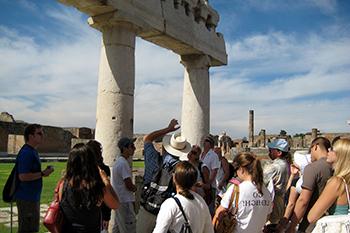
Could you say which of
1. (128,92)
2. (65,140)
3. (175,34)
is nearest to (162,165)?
(128,92)

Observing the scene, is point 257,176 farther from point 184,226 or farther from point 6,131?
point 6,131

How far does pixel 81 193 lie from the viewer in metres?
3.15

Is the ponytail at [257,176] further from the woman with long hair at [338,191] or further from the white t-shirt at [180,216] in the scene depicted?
the white t-shirt at [180,216]

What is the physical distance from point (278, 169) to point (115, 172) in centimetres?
231

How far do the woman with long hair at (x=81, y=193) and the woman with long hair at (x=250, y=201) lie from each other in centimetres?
123

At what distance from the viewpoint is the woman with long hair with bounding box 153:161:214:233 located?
3.17m

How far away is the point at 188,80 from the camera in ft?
32.9

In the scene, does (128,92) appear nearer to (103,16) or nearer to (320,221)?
(103,16)

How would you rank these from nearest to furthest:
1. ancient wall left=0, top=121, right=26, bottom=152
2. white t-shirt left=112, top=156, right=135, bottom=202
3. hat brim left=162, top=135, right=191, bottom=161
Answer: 1. hat brim left=162, top=135, right=191, bottom=161
2. white t-shirt left=112, top=156, right=135, bottom=202
3. ancient wall left=0, top=121, right=26, bottom=152

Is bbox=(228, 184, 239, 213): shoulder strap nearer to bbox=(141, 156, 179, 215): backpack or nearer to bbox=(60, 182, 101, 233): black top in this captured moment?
bbox=(141, 156, 179, 215): backpack

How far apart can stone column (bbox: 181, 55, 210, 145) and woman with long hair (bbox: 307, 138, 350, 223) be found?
6.35 metres

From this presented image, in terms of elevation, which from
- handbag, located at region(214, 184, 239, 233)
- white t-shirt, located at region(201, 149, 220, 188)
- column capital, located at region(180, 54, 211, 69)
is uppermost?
column capital, located at region(180, 54, 211, 69)

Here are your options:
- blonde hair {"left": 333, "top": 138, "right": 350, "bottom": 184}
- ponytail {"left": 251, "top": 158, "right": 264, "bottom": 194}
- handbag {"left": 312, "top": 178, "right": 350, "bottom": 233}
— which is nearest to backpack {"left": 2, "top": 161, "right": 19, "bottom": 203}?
ponytail {"left": 251, "top": 158, "right": 264, "bottom": 194}

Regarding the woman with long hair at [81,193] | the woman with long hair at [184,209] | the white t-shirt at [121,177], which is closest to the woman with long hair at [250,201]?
the woman with long hair at [184,209]
